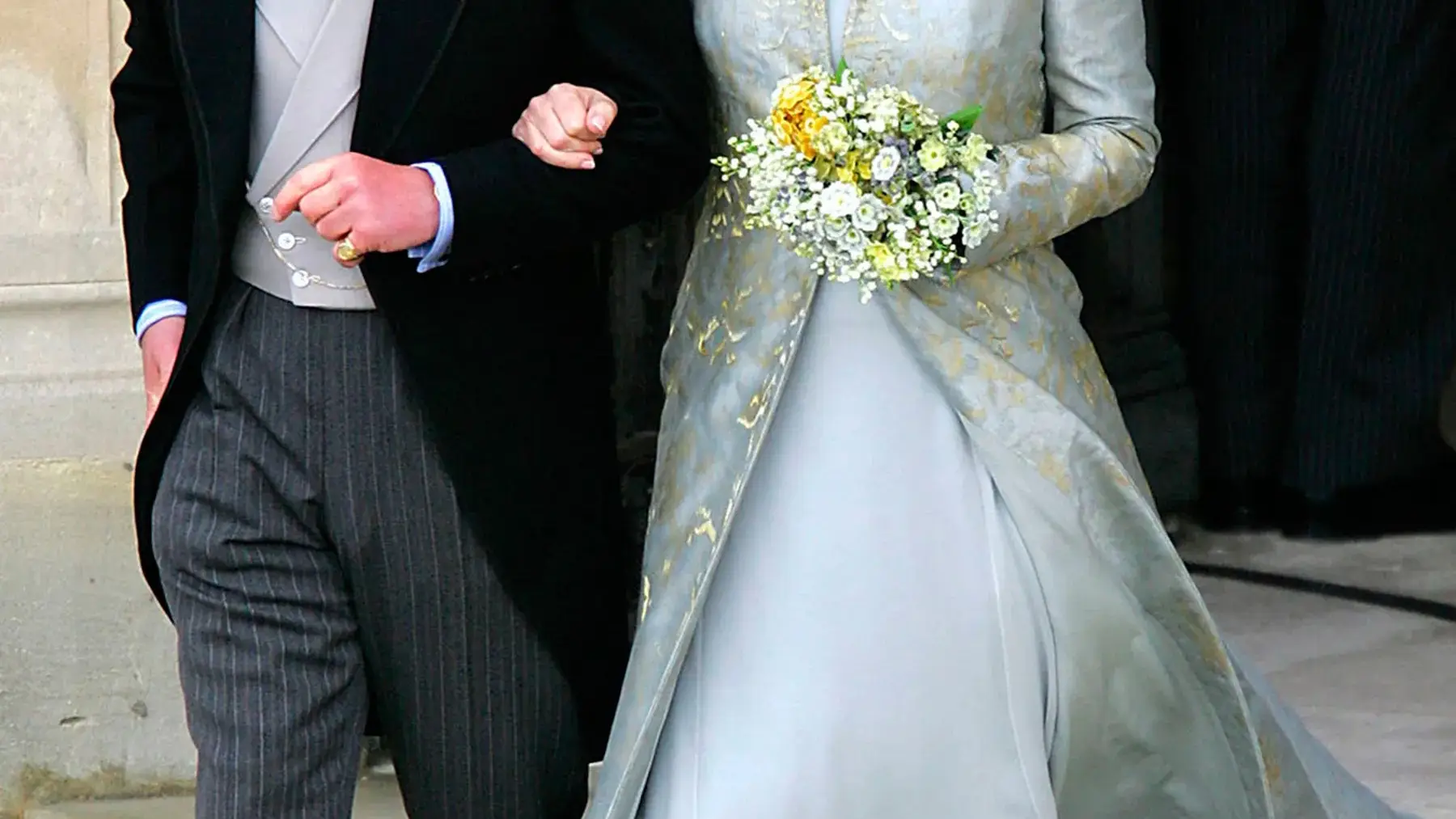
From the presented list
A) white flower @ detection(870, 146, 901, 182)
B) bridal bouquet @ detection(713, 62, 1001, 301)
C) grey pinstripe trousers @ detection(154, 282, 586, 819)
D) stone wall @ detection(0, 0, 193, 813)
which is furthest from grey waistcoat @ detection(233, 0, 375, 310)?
stone wall @ detection(0, 0, 193, 813)

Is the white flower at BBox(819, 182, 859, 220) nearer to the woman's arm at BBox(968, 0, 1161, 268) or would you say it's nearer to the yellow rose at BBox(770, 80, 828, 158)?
the yellow rose at BBox(770, 80, 828, 158)

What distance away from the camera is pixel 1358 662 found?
3.72 metres

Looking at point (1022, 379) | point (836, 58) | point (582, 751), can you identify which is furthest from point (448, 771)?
point (836, 58)

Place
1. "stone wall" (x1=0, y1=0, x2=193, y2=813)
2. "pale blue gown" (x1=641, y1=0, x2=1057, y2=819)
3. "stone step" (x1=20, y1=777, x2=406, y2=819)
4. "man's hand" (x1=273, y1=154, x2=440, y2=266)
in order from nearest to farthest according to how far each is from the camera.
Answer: "man's hand" (x1=273, y1=154, x2=440, y2=266) < "pale blue gown" (x1=641, y1=0, x2=1057, y2=819) < "stone wall" (x1=0, y1=0, x2=193, y2=813) < "stone step" (x1=20, y1=777, x2=406, y2=819)

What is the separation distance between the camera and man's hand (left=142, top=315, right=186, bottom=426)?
208 centimetres

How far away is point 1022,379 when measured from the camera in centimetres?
213

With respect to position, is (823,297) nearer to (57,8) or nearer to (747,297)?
(747,297)

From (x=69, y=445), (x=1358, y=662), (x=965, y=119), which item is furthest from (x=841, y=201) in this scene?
(x=1358, y=662)

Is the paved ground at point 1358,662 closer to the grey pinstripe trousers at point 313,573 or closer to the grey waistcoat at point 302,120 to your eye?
the grey pinstripe trousers at point 313,573

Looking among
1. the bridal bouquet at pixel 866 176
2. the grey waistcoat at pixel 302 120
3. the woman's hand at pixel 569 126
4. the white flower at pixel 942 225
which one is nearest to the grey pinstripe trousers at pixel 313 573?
the grey waistcoat at pixel 302 120

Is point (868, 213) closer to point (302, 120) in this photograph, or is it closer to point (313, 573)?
point (302, 120)

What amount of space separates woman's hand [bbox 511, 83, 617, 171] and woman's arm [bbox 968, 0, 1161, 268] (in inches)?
17.5

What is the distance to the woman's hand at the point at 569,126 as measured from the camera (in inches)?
75.2

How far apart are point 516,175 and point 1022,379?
621 mm
